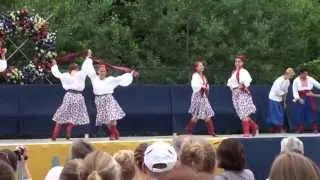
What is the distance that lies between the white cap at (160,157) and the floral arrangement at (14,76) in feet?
43.0

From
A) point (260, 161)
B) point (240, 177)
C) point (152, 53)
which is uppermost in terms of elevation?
point (152, 53)

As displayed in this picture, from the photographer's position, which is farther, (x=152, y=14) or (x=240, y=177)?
(x=152, y=14)

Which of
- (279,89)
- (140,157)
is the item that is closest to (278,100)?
(279,89)

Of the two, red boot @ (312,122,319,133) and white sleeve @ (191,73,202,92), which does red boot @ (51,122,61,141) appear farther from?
red boot @ (312,122,319,133)

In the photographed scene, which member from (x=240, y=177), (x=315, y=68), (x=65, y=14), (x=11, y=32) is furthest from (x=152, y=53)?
(x=240, y=177)

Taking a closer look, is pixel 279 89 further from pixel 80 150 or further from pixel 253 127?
pixel 80 150

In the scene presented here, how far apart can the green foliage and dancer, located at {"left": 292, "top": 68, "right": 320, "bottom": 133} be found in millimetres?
4614

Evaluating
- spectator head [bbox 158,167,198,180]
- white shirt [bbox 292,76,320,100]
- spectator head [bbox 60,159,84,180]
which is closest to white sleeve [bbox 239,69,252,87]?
white shirt [bbox 292,76,320,100]

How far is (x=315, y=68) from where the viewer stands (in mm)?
24391

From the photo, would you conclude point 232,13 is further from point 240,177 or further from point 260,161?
point 240,177

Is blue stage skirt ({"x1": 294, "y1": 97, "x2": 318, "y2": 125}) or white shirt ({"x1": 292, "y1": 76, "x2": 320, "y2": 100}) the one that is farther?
blue stage skirt ({"x1": 294, "y1": 97, "x2": 318, "y2": 125})

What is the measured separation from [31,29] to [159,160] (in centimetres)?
1450

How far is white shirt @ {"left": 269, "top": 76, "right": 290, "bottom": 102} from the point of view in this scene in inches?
691

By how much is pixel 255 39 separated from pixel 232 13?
145cm
